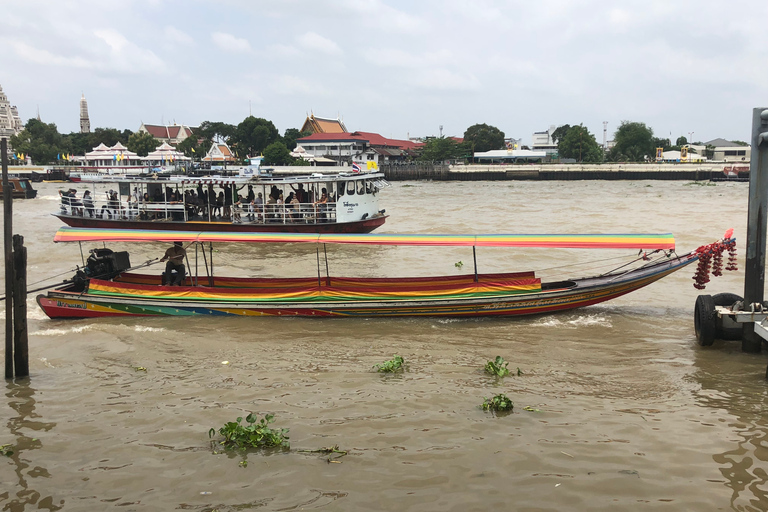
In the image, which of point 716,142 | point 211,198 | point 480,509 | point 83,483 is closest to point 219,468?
point 83,483

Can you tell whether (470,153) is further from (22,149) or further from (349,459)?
(349,459)

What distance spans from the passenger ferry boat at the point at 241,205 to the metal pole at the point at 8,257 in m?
11.5

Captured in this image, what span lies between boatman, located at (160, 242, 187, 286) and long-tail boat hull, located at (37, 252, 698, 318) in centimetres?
50

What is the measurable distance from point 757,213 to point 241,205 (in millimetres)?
16109

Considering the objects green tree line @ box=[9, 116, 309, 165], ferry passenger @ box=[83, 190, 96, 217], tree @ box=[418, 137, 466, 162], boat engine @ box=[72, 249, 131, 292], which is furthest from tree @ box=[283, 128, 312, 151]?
boat engine @ box=[72, 249, 131, 292]

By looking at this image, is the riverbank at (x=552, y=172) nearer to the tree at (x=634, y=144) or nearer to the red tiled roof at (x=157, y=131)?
the tree at (x=634, y=144)

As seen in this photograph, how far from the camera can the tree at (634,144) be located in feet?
271

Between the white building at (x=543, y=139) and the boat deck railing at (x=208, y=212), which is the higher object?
the white building at (x=543, y=139)

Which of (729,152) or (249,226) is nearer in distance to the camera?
(249,226)

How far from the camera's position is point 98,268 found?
11328 mm

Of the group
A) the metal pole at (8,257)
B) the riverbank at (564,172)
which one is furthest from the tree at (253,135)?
the metal pole at (8,257)

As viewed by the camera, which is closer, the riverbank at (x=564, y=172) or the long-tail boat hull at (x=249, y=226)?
the long-tail boat hull at (x=249, y=226)

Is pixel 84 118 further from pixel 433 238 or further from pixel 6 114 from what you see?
pixel 433 238

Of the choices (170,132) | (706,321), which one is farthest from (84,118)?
(706,321)
